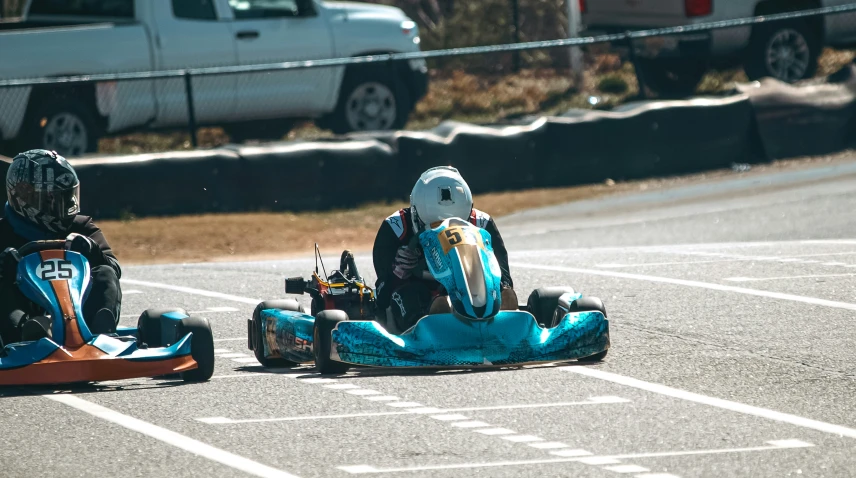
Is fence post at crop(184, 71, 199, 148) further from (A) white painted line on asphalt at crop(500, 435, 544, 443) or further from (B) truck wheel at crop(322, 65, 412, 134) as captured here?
(A) white painted line on asphalt at crop(500, 435, 544, 443)

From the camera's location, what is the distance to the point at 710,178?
A: 1847cm

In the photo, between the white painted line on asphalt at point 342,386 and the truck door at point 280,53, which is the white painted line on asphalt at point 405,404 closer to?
the white painted line on asphalt at point 342,386

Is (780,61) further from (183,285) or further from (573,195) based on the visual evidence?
(183,285)

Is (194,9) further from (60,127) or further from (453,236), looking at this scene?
(453,236)

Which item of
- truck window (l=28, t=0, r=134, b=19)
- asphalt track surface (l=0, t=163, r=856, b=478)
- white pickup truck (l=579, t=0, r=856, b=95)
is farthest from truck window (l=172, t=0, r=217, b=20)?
asphalt track surface (l=0, t=163, r=856, b=478)

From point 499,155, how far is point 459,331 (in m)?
9.92

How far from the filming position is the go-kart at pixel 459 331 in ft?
25.7

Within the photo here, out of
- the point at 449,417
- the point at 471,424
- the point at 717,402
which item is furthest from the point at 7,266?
the point at 717,402

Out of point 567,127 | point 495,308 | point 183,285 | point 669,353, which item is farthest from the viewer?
point 567,127

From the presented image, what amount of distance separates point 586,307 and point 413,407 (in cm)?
153

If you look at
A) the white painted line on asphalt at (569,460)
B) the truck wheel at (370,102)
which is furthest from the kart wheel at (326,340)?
the truck wheel at (370,102)

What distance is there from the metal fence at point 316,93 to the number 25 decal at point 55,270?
8533mm

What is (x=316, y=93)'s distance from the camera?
61.3 ft

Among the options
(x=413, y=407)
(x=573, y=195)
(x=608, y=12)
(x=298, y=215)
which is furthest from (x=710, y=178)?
(x=413, y=407)
